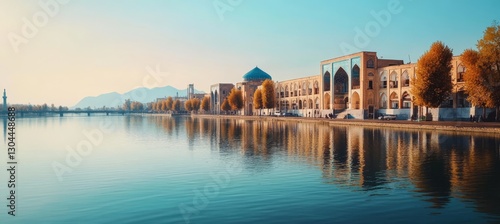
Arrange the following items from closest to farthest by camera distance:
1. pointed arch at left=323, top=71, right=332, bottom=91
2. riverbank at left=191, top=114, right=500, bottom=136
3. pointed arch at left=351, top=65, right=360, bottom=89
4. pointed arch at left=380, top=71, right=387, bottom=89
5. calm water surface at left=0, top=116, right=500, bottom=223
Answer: calm water surface at left=0, top=116, right=500, bottom=223 → riverbank at left=191, top=114, right=500, bottom=136 → pointed arch at left=380, top=71, right=387, bottom=89 → pointed arch at left=351, top=65, right=360, bottom=89 → pointed arch at left=323, top=71, right=332, bottom=91

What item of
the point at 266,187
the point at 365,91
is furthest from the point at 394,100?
the point at 266,187

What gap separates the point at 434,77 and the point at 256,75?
267 feet

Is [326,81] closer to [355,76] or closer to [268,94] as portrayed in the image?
[355,76]

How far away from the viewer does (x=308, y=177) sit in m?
17.8

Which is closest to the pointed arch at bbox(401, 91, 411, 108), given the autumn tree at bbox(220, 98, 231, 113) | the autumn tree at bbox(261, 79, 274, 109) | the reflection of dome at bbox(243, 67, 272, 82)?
the autumn tree at bbox(261, 79, 274, 109)

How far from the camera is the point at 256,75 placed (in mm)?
126000

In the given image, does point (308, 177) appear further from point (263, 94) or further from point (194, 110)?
point (194, 110)

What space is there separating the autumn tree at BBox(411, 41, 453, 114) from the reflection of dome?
260ft

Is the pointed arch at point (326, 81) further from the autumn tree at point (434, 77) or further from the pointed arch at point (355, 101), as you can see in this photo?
the autumn tree at point (434, 77)

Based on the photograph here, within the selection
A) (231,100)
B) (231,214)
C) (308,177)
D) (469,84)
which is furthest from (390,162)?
(231,100)

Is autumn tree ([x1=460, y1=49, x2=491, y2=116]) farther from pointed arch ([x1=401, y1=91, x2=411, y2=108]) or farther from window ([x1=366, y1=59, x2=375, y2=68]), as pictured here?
window ([x1=366, y1=59, x2=375, y2=68])

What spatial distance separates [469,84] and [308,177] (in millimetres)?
33804

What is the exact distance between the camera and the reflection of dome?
126 meters

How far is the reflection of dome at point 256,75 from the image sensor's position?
126 metres
